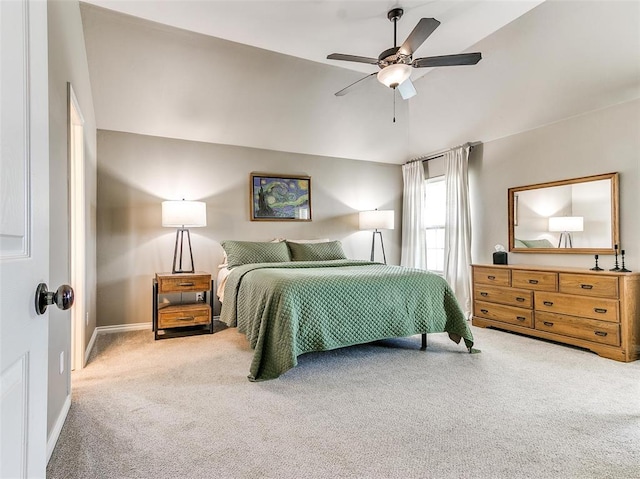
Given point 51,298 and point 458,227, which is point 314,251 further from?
point 51,298

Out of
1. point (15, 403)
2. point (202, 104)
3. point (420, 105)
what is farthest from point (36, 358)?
point (420, 105)

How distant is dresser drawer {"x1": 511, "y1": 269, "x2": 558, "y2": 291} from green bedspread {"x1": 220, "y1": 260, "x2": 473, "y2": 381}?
107cm

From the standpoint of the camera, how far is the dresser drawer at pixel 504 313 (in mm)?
3584

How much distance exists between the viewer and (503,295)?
3824 millimetres

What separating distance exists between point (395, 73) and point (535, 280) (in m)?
2.50

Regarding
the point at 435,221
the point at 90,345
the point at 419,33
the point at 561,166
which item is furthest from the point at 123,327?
the point at 561,166

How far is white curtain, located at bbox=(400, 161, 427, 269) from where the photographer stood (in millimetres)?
5359

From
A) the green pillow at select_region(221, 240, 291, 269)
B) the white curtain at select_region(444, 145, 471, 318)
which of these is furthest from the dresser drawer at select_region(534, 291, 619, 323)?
the green pillow at select_region(221, 240, 291, 269)

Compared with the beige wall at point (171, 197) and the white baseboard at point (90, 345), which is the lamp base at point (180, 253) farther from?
the white baseboard at point (90, 345)

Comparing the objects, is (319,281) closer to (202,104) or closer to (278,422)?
(278,422)

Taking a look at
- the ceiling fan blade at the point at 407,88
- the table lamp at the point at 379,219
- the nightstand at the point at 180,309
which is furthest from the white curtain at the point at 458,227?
the nightstand at the point at 180,309

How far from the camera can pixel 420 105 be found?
4.78 metres

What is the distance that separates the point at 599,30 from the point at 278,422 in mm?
3792

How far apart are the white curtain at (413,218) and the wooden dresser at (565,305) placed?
4.15 feet
